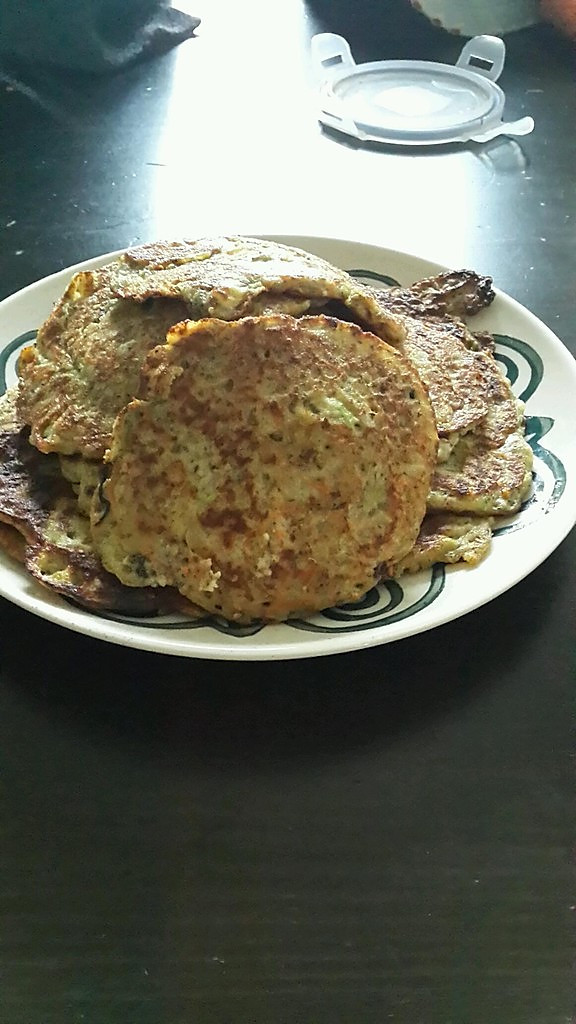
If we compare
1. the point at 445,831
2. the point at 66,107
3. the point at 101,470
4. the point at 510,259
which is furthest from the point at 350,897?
the point at 66,107

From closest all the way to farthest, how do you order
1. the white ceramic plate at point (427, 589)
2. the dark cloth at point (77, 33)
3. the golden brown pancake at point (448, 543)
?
the white ceramic plate at point (427, 589) → the golden brown pancake at point (448, 543) → the dark cloth at point (77, 33)

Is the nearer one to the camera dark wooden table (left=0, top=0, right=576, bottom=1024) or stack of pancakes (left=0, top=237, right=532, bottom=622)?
dark wooden table (left=0, top=0, right=576, bottom=1024)

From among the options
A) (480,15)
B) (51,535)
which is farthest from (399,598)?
(480,15)

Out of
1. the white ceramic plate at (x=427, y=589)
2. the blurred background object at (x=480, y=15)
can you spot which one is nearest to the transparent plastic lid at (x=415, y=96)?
the blurred background object at (x=480, y=15)

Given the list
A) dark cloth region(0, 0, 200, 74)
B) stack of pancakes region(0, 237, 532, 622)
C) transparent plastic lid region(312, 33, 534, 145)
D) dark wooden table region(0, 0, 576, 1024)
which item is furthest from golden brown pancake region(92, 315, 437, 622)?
dark cloth region(0, 0, 200, 74)

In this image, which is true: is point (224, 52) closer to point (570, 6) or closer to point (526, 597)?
point (570, 6)

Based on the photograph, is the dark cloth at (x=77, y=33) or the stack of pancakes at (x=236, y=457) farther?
the dark cloth at (x=77, y=33)

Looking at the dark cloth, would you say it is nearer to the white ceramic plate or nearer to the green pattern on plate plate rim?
the white ceramic plate

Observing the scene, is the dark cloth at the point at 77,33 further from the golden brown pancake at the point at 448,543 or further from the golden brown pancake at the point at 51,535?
the golden brown pancake at the point at 448,543
